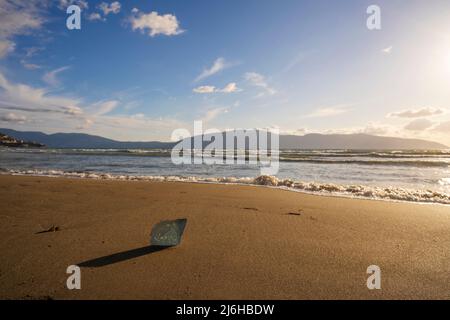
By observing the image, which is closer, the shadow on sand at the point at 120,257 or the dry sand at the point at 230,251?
the dry sand at the point at 230,251

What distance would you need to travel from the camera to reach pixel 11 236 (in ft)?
12.7

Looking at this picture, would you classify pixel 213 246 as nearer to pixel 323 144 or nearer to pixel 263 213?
pixel 263 213

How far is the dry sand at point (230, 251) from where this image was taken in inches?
101

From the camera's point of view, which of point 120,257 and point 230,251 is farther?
point 230,251

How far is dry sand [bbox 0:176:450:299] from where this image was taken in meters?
2.55

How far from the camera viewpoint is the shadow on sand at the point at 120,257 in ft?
9.87


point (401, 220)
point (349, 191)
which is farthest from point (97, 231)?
point (349, 191)

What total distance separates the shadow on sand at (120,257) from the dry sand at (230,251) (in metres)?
0.02

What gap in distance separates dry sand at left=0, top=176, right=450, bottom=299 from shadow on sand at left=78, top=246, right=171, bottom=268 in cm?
2

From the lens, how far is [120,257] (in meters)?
3.19

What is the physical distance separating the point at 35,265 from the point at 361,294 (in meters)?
3.13

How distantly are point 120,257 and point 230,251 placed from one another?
1.21m

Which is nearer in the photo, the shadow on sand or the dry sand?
the dry sand
